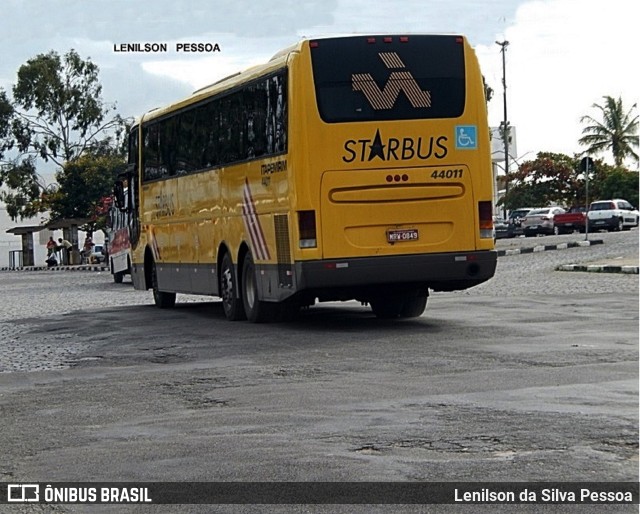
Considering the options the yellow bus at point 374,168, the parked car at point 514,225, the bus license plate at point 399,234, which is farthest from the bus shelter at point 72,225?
the bus license plate at point 399,234

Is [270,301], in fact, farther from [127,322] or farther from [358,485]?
[358,485]

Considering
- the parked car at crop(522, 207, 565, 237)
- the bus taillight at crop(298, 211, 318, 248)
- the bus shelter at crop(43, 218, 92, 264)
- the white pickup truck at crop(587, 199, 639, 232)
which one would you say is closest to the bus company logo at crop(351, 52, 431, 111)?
the bus taillight at crop(298, 211, 318, 248)

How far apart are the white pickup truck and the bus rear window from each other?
4990cm

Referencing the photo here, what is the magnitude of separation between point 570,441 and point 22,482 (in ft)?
10.6

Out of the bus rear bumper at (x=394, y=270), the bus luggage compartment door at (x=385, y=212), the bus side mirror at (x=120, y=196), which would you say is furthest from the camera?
the bus side mirror at (x=120, y=196)

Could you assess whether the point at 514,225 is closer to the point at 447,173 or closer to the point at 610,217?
the point at 610,217

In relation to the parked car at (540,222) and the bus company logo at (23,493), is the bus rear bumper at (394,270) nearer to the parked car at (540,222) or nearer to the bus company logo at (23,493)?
the bus company logo at (23,493)

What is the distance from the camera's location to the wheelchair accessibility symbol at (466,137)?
1822 centimetres

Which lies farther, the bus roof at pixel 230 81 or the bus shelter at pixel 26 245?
the bus shelter at pixel 26 245

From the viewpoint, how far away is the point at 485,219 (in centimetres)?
1839

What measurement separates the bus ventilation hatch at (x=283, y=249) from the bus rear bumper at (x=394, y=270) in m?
0.38

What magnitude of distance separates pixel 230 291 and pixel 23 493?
43.7ft

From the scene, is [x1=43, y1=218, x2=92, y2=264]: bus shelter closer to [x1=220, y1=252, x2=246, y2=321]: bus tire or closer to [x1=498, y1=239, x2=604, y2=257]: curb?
[x1=498, y1=239, x2=604, y2=257]: curb

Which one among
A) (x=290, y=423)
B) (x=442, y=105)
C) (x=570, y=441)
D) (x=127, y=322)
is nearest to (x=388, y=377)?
(x=290, y=423)
